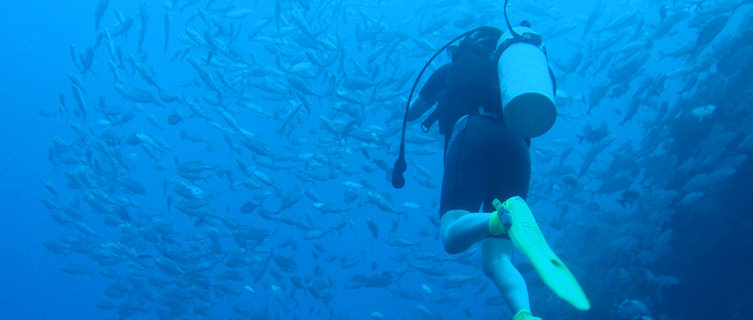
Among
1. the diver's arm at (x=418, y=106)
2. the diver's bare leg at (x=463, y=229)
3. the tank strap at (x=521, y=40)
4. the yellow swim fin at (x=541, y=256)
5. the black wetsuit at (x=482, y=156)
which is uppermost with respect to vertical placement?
the diver's arm at (x=418, y=106)

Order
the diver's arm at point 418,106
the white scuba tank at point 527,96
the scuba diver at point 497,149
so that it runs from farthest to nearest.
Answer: the diver's arm at point 418,106 < the white scuba tank at point 527,96 < the scuba diver at point 497,149

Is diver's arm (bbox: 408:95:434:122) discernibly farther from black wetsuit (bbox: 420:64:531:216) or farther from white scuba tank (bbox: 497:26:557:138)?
white scuba tank (bbox: 497:26:557:138)

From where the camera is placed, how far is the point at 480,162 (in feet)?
8.67

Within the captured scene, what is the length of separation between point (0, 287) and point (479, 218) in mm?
87031

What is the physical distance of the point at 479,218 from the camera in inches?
90.0

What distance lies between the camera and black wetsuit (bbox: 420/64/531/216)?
8.66ft

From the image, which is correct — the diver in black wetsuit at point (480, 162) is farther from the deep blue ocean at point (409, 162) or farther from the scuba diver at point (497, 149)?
the deep blue ocean at point (409, 162)

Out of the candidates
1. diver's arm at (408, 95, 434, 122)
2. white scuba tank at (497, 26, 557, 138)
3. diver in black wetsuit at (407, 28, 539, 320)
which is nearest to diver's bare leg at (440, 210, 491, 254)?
diver in black wetsuit at (407, 28, 539, 320)

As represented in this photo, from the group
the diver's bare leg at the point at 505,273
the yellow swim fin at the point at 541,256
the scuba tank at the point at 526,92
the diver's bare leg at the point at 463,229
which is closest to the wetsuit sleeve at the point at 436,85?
the scuba tank at the point at 526,92

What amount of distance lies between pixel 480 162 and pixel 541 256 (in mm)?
825

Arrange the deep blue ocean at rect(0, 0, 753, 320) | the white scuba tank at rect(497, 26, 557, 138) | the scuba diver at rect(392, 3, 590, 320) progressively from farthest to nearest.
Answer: the deep blue ocean at rect(0, 0, 753, 320) < the white scuba tank at rect(497, 26, 557, 138) < the scuba diver at rect(392, 3, 590, 320)

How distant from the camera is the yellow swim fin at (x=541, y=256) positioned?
175 cm

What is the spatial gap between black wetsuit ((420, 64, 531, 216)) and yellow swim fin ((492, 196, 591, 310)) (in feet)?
1.37

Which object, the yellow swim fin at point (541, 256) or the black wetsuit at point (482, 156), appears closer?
the yellow swim fin at point (541, 256)
